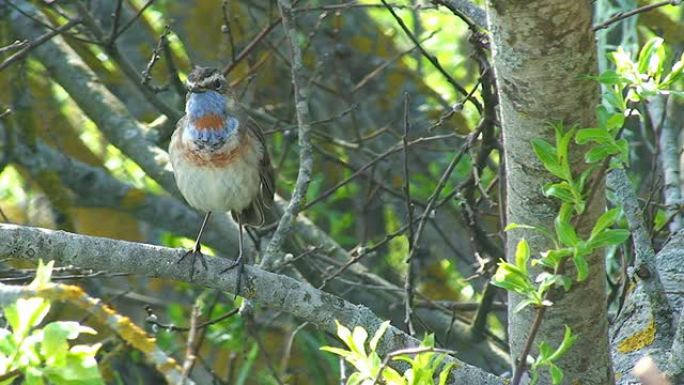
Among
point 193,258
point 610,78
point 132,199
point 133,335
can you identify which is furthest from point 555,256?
point 132,199

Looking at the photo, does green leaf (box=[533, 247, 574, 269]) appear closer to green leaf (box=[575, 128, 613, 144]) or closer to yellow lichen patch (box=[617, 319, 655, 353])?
green leaf (box=[575, 128, 613, 144])

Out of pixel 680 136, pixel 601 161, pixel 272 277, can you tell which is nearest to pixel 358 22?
pixel 680 136

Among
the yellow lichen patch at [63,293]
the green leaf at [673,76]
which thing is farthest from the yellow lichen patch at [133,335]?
the green leaf at [673,76]

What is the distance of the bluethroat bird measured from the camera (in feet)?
17.2

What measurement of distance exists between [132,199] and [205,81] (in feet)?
5.86

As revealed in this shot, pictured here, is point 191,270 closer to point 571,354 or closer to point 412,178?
point 571,354

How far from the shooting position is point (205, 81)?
538 cm

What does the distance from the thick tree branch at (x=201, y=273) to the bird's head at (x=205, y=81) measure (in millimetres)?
1473

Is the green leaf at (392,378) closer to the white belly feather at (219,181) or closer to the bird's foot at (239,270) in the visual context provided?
the bird's foot at (239,270)

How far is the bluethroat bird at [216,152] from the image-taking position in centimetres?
525

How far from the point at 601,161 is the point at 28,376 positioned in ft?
5.46

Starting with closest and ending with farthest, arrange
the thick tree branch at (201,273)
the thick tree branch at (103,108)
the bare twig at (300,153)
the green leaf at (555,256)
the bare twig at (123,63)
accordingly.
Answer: the green leaf at (555,256), the thick tree branch at (201,273), the bare twig at (300,153), the bare twig at (123,63), the thick tree branch at (103,108)

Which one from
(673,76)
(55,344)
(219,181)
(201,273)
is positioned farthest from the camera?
(219,181)

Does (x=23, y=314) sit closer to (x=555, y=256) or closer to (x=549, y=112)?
(x=555, y=256)
